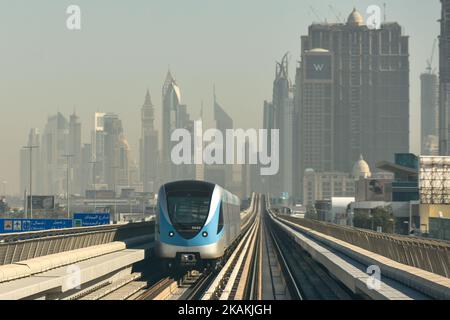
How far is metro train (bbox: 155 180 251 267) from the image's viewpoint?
117 ft

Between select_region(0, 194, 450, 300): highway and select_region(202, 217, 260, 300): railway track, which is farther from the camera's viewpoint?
select_region(202, 217, 260, 300): railway track

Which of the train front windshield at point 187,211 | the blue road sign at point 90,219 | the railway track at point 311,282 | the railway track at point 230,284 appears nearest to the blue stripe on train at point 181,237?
the train front windshield at point 187,211

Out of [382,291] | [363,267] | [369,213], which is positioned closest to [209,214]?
[363,267]

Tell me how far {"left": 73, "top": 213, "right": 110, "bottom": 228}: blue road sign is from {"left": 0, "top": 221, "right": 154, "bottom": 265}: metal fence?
1267cm

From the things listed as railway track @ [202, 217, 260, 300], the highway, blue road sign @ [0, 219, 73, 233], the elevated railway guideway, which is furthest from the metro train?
blue road sign @ [0, 219, 73, 233]

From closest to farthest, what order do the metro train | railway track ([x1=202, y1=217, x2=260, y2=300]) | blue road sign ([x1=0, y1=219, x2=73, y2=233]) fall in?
railway track ([x1=202, y1=217, x2=260, y2=300]) → the metro train → blue road sign ([x1=0, y1=219, x2=73, y2=233])

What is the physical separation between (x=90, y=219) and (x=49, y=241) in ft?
106

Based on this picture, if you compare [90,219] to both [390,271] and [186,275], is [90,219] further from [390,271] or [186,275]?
[390,271]

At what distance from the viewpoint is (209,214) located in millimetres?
36031

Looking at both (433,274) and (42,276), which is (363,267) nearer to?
(433,274)

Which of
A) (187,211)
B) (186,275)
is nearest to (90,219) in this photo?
(186,275)

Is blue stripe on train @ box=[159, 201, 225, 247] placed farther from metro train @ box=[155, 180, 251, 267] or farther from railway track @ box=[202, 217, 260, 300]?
railway track @ box=[202, 217, 260, 300]

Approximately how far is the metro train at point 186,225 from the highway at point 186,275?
110cm
